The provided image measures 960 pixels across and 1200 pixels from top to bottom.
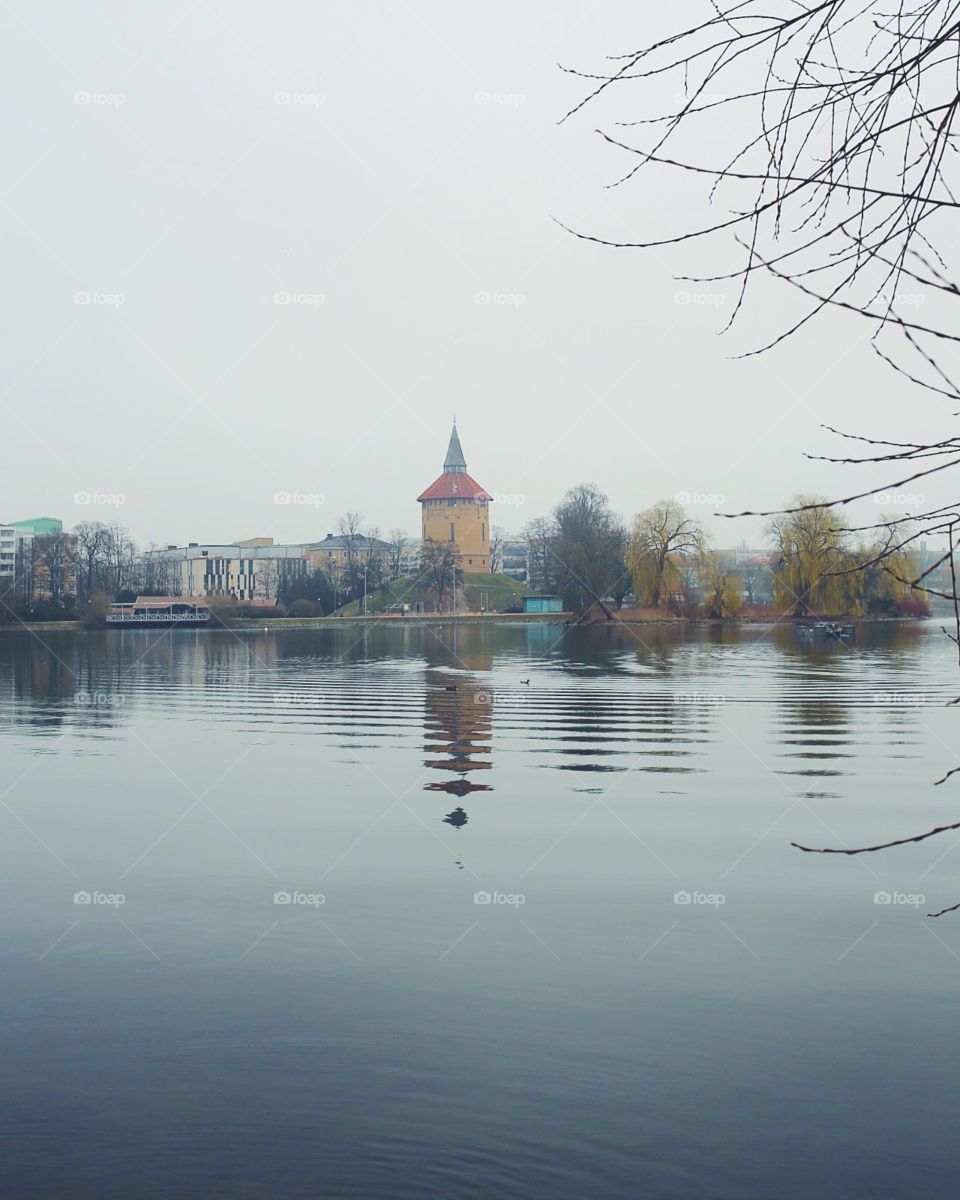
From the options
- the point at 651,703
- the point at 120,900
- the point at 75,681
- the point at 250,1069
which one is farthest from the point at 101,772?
the point at 75,681

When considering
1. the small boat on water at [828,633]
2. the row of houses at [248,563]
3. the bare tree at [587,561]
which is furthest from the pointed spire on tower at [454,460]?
the small boat on water at [828,633]

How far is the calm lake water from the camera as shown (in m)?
5.12

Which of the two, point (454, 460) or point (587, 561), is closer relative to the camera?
point (587, 561)

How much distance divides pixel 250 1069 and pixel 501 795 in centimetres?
735

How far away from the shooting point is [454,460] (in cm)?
15525

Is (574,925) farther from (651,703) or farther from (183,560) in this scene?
(183,560)

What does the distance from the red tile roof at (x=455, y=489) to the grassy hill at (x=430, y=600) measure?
21.3 m

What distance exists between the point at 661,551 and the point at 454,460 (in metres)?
82.2

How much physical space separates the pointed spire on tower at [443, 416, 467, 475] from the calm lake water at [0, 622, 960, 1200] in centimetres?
13941

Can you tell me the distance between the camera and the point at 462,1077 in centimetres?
579

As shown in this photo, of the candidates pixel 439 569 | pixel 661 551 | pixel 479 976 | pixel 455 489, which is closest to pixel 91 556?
pixel 439 569

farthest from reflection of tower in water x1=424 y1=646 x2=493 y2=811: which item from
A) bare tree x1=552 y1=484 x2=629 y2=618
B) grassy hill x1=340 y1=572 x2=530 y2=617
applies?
grassy hill x1=340 y1=572 x2=530 y2=617

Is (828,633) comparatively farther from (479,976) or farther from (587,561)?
(479,976)

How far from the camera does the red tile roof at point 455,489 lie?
14771 cm
